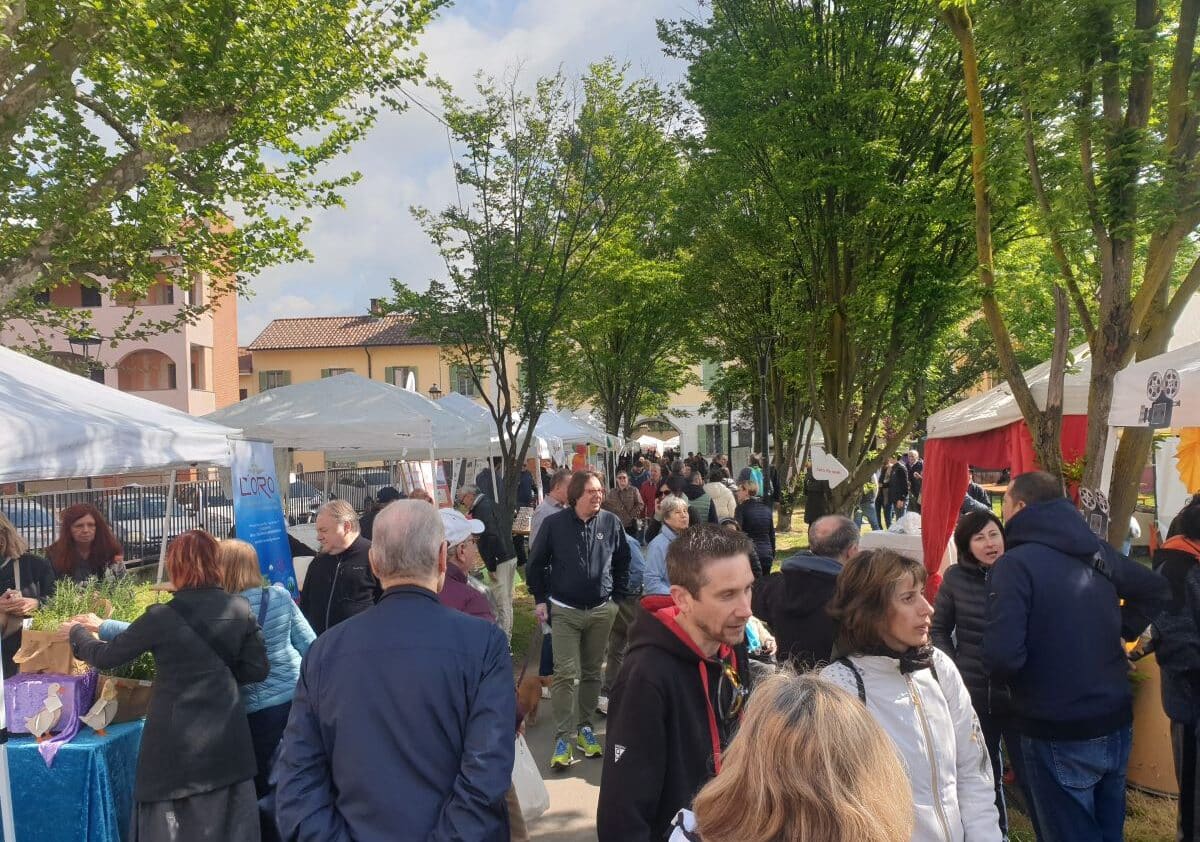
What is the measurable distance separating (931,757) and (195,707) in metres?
2.91

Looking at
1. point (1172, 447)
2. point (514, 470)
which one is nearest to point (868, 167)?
point (1172, 447)

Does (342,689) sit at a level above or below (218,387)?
below

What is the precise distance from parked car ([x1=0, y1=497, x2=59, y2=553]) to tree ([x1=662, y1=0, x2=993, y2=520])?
1228 cm

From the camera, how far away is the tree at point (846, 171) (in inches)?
495

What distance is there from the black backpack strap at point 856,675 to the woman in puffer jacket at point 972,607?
2004 mm

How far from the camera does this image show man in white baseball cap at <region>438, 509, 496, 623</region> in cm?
461

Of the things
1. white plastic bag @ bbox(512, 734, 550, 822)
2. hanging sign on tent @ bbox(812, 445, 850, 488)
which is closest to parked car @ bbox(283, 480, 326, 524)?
hanging sign on tent @ bbox(812, 445, 850, 488)

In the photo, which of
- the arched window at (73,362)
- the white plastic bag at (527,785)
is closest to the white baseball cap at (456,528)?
the white plastic bag at (527,785)

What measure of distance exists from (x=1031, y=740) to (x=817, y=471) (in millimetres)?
9383

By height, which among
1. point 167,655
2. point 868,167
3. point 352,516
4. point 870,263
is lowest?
point 167,655

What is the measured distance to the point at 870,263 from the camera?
46.1ft

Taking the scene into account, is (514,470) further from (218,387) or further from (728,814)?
(218,387)

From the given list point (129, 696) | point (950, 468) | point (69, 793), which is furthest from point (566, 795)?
point (950, 468)

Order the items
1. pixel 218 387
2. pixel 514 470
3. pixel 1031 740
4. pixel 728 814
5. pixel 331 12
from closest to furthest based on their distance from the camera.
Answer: pixel 728 814 < pixel 1031 740 < pixel 331 12 < pixel 514 470 < pixel 218 387
